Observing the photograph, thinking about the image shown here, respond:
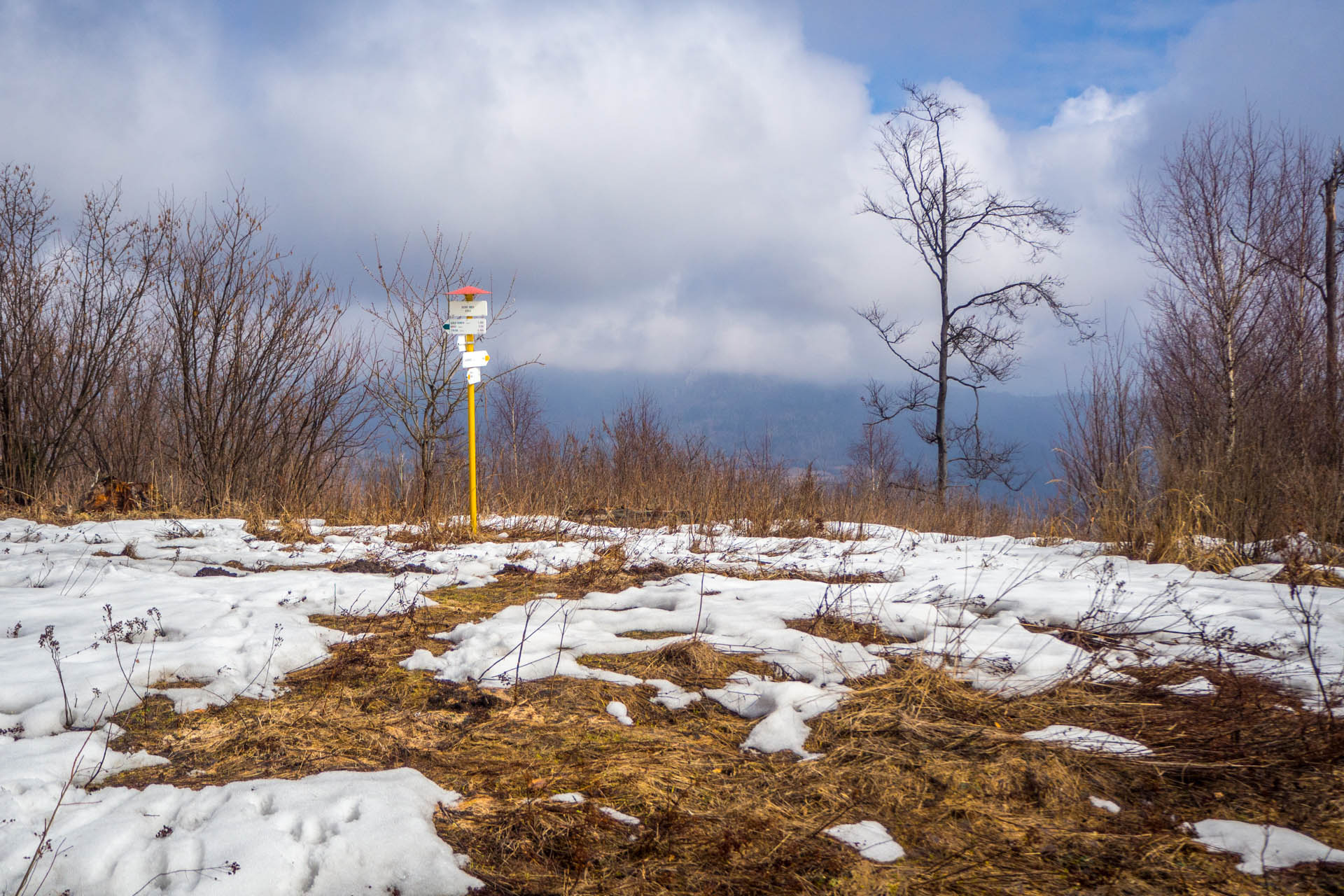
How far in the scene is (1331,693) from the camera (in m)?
A: 2.30

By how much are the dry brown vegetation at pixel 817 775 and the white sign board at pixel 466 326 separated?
4739 millimetres

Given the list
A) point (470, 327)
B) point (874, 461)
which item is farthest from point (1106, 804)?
point (874, 461)

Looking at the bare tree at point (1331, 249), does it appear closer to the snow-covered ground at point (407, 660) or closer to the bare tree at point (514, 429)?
the snow-covered ground at point (407, 660)

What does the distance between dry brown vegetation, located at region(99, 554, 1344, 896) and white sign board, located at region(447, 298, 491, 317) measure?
16.0 ft

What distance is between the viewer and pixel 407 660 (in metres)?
3.35

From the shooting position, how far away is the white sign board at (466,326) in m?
7.23

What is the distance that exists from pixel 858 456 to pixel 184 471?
2531cm

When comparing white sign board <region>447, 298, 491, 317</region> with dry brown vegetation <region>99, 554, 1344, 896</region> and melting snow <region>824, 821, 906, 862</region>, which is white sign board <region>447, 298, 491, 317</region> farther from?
melting snow <region>824, 821, 906, 862</region>

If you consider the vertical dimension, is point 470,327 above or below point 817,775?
above

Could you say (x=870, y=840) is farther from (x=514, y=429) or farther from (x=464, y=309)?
(x=514, y=429)

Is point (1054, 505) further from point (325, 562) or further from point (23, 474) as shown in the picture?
point (23, 474)

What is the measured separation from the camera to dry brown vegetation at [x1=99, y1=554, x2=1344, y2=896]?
1.67 metres

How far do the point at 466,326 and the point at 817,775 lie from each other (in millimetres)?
6179

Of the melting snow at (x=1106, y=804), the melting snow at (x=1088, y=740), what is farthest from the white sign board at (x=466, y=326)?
the melting snow at (x=1106, y=804)
